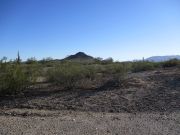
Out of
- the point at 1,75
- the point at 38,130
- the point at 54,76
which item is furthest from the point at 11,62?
the point at 38,130

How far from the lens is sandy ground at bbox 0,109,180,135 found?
9.14m

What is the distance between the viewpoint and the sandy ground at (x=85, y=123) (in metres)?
9.14

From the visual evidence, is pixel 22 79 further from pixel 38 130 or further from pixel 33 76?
pixel 38 130

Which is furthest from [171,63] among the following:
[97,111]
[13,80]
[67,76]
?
[97,111]

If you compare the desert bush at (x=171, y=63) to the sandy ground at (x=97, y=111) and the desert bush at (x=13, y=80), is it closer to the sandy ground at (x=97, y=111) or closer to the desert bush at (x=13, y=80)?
the sandy ground at (x=97, y=111)

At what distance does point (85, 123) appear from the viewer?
10.2m

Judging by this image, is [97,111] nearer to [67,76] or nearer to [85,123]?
[85,123]

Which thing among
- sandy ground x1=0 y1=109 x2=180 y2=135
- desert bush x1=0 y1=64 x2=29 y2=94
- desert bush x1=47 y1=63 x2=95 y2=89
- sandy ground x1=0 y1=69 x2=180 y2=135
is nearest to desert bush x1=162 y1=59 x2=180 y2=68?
sandy ground x1=0 y1=69 x2=180 y2=135

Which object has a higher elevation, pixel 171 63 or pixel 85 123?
pixel 171 63

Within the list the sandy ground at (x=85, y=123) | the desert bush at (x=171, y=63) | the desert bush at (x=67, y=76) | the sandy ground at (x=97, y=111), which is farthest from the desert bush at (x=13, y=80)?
the desert bush at (x=171, y=63)

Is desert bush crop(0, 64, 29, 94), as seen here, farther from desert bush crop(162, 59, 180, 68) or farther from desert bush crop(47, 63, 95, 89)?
desert bush crop(162, 59, 180, 68)

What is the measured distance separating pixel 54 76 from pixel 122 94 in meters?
4.92

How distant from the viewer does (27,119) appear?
1086cm

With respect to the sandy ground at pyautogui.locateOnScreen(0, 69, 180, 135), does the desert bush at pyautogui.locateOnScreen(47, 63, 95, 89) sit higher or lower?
higher
